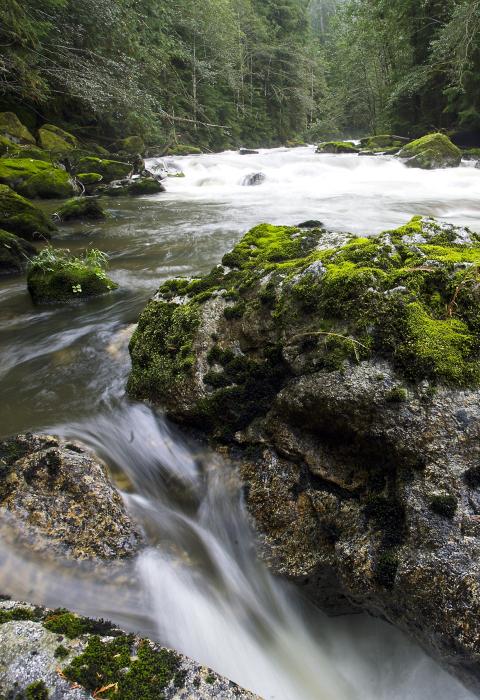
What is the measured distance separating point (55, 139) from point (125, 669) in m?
21.5

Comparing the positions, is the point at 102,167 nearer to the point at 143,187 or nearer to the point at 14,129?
the point at 143,187

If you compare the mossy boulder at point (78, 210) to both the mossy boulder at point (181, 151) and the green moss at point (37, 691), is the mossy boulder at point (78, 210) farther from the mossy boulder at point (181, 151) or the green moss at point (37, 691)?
the mossy boulder at point (181, 151)

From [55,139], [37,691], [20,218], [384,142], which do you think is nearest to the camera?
[37,691]

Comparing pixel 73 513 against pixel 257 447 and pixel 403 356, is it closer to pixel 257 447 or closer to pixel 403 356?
pixel 257 447

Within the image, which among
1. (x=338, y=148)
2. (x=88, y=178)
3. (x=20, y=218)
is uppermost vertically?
(x=338, y=148)

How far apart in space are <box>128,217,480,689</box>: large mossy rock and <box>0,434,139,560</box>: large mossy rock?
0.86 m

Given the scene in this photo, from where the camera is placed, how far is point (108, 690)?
1733 millimetres

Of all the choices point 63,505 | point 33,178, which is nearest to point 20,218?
point 33,178

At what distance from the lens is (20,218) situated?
9438 millimetres

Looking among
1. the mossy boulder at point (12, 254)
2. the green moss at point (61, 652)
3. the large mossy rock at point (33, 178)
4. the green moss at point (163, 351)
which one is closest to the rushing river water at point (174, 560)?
the green moss at point (163, 351)

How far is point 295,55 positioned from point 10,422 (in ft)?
167

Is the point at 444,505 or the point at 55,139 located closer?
the point at 444,505

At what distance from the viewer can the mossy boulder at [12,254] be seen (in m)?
8.02

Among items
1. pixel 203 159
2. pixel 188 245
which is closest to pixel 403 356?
pixel 188 245
